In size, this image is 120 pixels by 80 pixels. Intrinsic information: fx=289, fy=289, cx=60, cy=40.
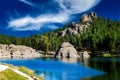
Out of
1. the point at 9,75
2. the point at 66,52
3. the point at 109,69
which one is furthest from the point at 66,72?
the point at 66,52

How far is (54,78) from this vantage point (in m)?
70.4

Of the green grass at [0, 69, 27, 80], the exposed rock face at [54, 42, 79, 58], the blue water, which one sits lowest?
the blue water

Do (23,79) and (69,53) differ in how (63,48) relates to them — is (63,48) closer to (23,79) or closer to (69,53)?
(69,53)

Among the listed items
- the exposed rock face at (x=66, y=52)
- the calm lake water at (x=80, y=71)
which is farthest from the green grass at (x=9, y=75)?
the exposed rock face at (x=66, y=52)

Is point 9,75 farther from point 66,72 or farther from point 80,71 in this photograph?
point 80,71

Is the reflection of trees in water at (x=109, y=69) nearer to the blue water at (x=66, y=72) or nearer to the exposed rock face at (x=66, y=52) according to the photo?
the blue water at (x=66, y=72)

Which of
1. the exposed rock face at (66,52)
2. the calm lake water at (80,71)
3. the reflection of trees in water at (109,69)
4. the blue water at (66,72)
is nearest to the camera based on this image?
the reflection of trees in water at (109,69)

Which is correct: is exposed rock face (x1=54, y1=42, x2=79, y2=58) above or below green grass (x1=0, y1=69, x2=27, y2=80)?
above

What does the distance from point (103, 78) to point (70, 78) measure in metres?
8.06

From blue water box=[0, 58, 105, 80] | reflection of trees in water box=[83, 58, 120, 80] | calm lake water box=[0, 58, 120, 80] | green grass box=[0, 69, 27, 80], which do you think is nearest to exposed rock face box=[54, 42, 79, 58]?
calm lake water box=[0, 58, 120, 80]

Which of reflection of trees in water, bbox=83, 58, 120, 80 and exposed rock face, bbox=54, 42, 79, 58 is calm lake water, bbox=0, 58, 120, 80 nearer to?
reflection of trees in water, bbox=83, 58, 120, 80

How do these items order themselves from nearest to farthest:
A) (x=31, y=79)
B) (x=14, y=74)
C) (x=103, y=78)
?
(x=14, y=74) < (x=31, y=79) < (x=103, y=78)

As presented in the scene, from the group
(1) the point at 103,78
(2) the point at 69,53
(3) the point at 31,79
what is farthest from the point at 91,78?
(2) the point at 69,53

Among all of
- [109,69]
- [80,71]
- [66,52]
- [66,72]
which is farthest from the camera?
[66,52]
